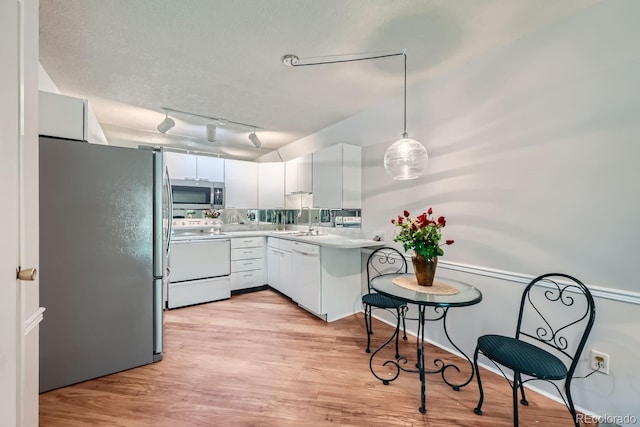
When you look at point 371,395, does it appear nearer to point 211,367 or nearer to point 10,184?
point 211,367

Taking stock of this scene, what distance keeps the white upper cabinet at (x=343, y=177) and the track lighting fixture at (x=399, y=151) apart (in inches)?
45.5

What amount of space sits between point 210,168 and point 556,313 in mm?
4401

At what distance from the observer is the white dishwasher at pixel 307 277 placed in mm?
3023

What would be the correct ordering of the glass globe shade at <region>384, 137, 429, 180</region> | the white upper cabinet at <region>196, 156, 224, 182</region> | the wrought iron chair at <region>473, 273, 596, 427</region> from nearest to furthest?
the wrought iron chair at <region>473, 273, 596, 427</region>, the glass globe shade at <region>384, 137, 429, 180</region>, the white upper cabinet at <region>196, 156, 224, 182</region>

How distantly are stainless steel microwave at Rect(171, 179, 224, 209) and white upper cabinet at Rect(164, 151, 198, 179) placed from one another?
8 cm

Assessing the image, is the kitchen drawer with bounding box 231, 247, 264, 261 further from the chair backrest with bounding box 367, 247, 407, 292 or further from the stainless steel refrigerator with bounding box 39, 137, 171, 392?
the chair backrest with bounding box 367, 247, 407, 292

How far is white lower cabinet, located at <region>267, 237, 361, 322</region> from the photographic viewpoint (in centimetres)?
302

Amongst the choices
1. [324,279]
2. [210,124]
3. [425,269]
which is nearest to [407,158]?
[425,269]

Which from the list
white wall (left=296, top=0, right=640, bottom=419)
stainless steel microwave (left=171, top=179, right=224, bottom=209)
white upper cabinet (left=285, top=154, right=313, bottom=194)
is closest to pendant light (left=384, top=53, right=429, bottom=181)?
white wall (left=296, top=0, right=640, bottom=419)

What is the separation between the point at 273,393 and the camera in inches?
73.3

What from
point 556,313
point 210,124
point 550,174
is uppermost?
point 210,124

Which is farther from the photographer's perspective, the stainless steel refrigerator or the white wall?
the stainless steel refrigerator

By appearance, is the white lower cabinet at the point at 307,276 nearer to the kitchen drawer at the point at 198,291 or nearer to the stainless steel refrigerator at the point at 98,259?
the kitchen drawer at the point at 198,291

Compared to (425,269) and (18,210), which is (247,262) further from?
(18,210)
